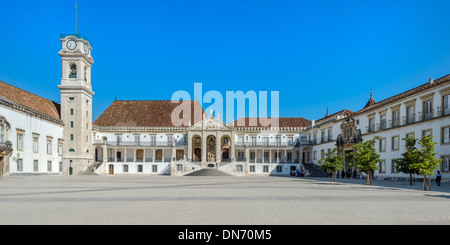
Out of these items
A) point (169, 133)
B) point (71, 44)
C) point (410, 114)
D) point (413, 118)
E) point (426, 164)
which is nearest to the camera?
point (426, 164)

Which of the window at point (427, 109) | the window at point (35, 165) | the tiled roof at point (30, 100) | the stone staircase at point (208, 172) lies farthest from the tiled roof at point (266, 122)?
the window at point (35, 165)

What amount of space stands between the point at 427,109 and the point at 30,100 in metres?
44.3

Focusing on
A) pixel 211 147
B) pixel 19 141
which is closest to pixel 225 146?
pixel 211 147

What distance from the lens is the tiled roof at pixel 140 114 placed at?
195 ft

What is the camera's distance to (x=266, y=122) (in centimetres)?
6209

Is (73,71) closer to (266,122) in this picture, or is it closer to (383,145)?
(266,122)

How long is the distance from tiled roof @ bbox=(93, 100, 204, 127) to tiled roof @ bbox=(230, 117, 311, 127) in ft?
23.4

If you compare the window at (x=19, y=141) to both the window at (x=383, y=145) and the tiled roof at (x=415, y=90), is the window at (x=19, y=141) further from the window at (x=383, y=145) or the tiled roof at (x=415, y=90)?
the tiled roof at (x=415, y=90)

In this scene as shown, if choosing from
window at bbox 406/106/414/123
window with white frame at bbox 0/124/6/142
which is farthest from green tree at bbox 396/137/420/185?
window with white frame at bbox 0/124/6/142

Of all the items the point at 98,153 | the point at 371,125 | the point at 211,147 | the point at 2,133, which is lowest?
the point at 98,153

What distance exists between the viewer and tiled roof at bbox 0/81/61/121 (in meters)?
39.8

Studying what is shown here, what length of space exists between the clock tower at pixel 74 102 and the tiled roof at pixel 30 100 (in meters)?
1.67
